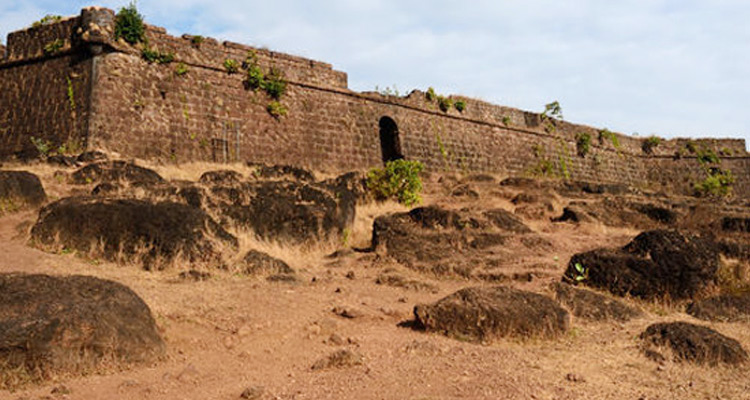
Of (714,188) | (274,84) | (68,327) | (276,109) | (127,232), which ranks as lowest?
(68,327)

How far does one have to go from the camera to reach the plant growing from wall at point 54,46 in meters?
15.0

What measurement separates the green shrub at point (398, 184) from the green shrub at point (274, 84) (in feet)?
16.1

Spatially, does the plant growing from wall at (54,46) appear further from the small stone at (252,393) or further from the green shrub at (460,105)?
the small stone at (252,393)

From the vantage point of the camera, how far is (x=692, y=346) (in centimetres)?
553

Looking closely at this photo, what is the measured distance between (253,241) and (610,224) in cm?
758

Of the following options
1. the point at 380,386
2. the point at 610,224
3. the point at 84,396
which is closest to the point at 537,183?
the point at 610,224

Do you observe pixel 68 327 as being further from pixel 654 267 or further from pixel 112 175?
pixel 112 175

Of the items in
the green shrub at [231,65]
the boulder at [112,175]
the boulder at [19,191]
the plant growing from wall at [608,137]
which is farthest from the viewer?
the plant growing from wall at [608,137]

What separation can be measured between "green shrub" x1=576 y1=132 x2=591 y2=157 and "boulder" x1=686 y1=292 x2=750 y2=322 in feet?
66.7

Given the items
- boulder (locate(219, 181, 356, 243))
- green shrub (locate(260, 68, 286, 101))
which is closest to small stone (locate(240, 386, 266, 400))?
boulder (locate(219, 181, 356, 243))

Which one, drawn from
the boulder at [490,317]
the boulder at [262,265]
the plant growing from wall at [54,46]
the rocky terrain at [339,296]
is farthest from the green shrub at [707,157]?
the plant growing from wall at [54,46]

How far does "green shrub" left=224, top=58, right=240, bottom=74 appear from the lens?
16.7 m

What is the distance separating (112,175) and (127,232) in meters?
3.84

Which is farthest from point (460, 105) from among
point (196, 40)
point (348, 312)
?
point (348, 312)
